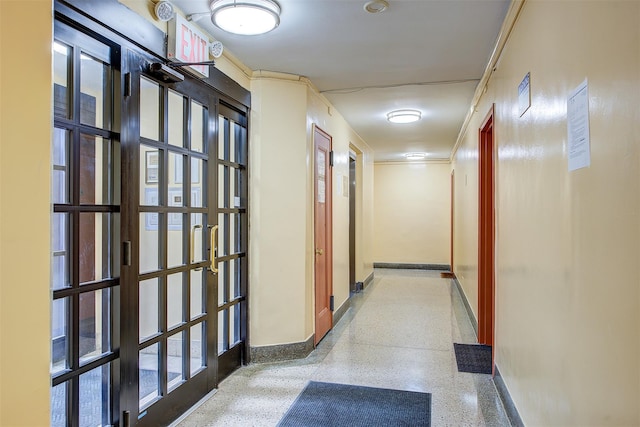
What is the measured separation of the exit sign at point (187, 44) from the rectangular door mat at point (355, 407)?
2.20 meters

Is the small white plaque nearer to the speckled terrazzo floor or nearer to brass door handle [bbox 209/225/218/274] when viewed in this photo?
the speckled terrazzo floor

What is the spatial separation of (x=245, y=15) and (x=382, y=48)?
3.49ft

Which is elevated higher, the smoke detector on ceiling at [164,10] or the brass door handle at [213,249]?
the smoke detector on ceiling at [164,10]

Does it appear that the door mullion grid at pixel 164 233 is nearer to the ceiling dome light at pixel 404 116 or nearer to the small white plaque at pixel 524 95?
the small white plaque at pixel 524 95

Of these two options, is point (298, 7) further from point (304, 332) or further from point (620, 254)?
point (304, 332)

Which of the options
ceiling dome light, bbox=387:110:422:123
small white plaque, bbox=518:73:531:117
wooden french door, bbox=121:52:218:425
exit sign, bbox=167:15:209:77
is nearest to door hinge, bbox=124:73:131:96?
wooden french door, bbox=121:52:218:425

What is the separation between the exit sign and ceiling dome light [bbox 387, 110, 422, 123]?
2.69m

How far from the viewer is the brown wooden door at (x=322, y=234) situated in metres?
4.04

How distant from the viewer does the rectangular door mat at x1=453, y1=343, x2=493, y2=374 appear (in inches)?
135

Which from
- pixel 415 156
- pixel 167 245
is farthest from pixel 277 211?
pixel 415 156

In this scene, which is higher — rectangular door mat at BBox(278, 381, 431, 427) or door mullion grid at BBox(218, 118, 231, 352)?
door mullion grid at BBox(218, 118, 231, 352)

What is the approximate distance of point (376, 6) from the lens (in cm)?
237

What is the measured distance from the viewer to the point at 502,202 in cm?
290

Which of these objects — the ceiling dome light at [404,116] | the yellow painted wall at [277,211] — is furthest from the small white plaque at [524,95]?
the ceiling dome light at [404,116]
